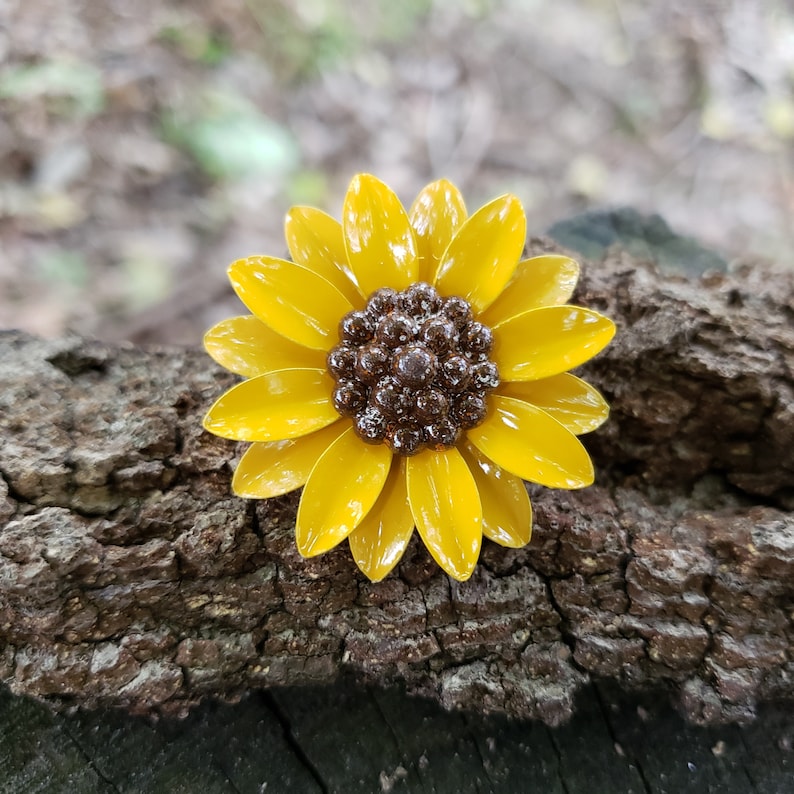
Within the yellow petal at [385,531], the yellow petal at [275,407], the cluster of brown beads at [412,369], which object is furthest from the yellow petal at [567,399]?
the yellow petal at [275,407]

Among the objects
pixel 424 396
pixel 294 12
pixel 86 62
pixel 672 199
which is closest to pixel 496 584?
pixel 424 396

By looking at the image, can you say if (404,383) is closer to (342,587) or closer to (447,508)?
(447,508)

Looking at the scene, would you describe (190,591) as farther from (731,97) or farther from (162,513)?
(731,97)

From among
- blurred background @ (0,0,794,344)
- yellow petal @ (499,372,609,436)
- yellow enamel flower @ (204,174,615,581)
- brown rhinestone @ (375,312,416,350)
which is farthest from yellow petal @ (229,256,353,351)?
blurred background @ (0,0,794,344)

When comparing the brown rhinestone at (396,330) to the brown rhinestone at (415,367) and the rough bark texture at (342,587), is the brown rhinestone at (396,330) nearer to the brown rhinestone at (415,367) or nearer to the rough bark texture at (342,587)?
the brown rhinestone at (415,367)

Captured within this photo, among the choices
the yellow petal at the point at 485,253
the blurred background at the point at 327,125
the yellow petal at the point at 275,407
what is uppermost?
the blurred background at the point at 327,125

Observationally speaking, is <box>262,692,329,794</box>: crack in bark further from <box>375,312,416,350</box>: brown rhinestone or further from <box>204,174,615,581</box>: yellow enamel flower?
<box>375,312,416,350</box>: brown rhinestone

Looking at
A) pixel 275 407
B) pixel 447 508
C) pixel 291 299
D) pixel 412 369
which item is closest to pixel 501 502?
pixel 447 508
